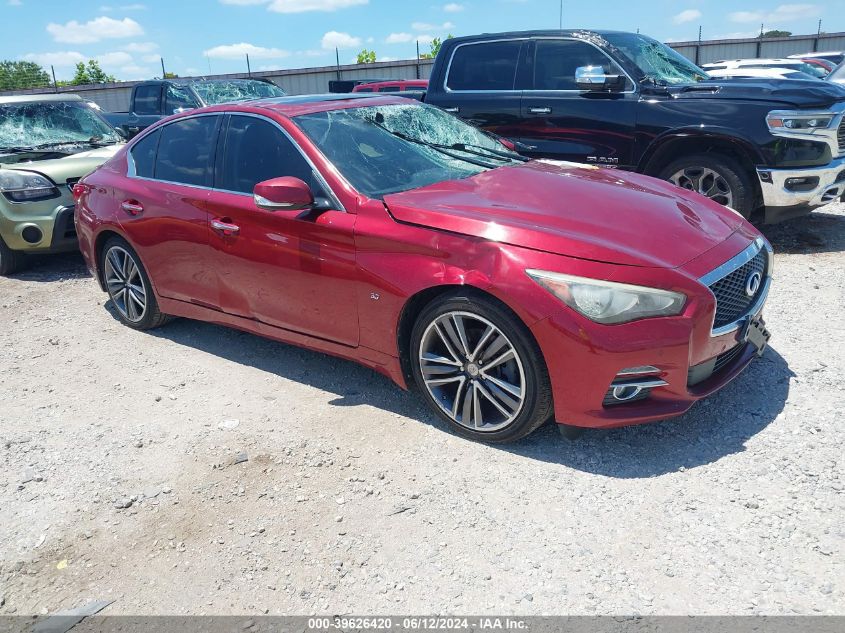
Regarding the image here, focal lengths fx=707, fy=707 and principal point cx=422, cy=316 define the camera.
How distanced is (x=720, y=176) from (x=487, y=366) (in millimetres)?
4116

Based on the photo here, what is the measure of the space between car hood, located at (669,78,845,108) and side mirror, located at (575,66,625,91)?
51 centimetres

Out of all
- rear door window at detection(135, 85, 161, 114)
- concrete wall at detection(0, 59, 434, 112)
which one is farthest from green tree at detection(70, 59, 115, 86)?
rear door window at detection(135, 85, 161, 114)

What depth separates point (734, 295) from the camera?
11.4 feet

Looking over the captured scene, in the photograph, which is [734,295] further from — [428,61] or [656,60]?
[428,61]

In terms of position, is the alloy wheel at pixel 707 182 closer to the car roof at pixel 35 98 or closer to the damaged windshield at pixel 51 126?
the damaged windshield at pixel 51 126

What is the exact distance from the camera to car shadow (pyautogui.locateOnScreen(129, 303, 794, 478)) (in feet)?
11.2

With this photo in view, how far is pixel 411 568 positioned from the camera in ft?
9.20

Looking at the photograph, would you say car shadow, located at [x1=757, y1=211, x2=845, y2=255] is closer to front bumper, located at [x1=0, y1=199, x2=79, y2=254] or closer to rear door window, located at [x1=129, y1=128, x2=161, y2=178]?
rear door window, located at [x1=129, y1=128, x2=161, y2=178]

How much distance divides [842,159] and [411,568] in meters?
6.01

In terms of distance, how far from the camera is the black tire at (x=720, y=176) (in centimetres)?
639

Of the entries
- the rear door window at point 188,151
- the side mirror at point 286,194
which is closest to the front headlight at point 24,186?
the rear door window at point 188,151

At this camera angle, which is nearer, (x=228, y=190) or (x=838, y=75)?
(x=228, y=190)

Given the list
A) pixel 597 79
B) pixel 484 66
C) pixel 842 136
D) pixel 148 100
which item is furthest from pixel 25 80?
pixel 842 136

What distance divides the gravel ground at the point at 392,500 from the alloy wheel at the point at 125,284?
2.93 feet
